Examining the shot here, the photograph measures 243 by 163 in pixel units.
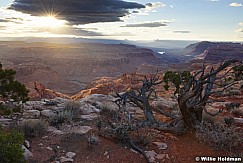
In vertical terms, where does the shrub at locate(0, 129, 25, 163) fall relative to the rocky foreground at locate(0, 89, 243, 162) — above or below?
above

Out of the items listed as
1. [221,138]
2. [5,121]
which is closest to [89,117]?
[5,121]

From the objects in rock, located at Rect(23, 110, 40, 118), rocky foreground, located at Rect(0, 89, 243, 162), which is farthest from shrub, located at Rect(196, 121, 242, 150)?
rock, located at Rect(23, 110, 40, 118)

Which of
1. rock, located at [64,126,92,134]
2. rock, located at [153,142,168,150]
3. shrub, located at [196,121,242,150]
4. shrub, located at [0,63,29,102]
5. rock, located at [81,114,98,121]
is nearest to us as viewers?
shrub, located at [196,121,242,150]

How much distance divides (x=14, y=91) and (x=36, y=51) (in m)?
83.8

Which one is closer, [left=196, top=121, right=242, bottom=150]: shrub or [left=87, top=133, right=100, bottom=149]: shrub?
[left=196, top=121, right=242, bottom=150]: shrub

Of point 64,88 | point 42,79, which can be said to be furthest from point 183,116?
point 42,79

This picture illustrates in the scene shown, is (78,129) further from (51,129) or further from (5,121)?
(5,121)

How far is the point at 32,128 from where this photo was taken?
7539 mm

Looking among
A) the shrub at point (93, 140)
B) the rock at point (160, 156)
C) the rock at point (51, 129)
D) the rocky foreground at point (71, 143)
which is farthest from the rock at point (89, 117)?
the rock at point (160, 156)

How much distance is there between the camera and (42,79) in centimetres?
4850

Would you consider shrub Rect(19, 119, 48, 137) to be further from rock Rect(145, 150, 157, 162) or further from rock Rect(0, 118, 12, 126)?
rock Rect(145, 150, 157, 162)

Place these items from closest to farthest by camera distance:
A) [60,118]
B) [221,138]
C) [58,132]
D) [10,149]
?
[10,149], [221,138], [58,132], [60,118]

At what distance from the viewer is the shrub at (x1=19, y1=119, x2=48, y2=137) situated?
7458 millimetres

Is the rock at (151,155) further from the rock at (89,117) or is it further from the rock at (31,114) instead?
the rock at (31,114)
